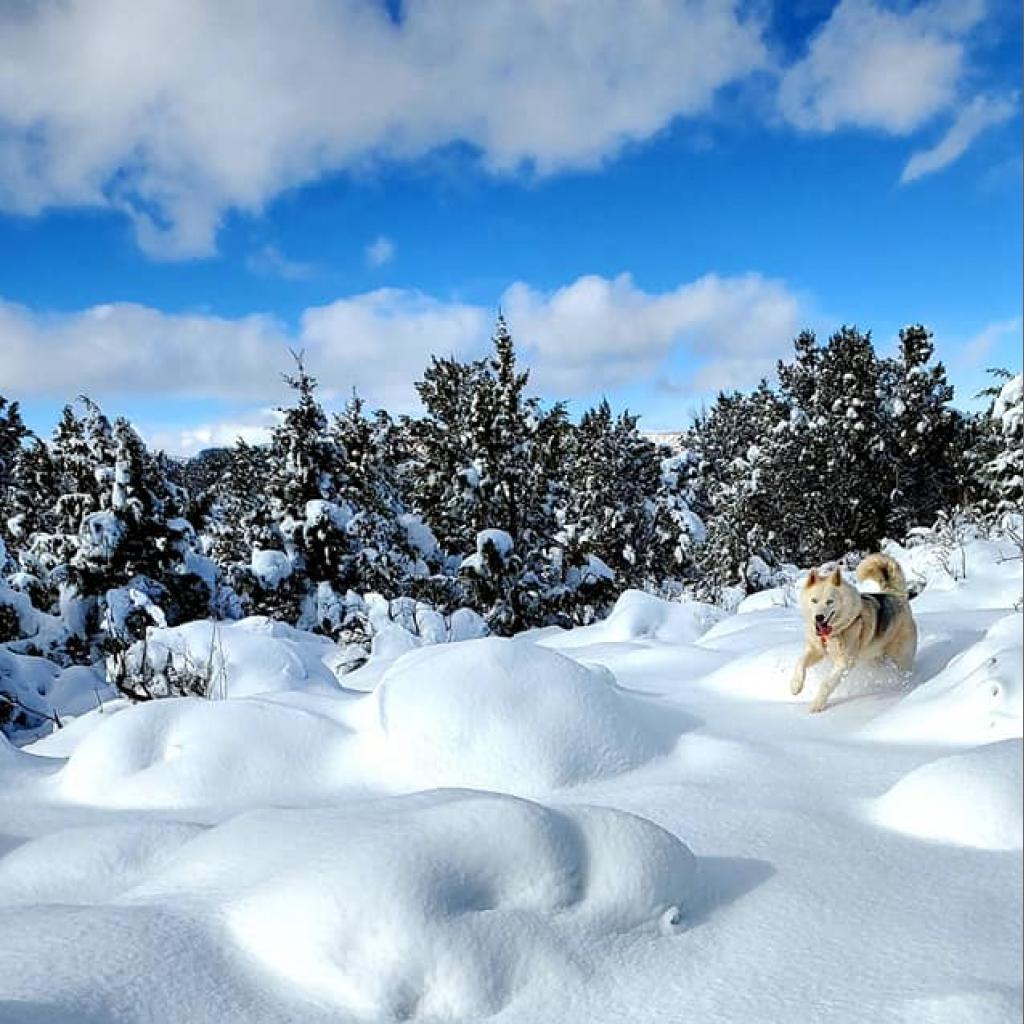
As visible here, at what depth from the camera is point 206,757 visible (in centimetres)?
336

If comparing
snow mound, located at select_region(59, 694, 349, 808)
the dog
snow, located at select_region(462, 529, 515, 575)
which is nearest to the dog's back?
the dog

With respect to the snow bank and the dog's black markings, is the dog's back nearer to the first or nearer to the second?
the dog's black markings

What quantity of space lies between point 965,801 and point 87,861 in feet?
8.36

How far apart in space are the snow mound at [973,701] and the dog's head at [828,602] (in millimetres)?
326

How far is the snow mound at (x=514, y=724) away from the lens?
295 centimetres

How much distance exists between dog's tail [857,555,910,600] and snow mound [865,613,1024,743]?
30.0 inches

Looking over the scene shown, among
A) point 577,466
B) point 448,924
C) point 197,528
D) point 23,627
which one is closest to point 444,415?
point 197,528

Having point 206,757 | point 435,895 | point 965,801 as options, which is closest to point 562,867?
point 435,895

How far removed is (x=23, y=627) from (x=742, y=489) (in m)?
20.6

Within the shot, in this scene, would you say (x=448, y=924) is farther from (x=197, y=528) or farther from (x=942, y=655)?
(x=197, y=528)

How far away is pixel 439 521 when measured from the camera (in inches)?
747

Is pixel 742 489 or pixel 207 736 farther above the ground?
pixel 742 489

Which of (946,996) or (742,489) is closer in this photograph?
(946,996)

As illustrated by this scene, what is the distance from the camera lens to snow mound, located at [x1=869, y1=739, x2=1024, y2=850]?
0.80m
